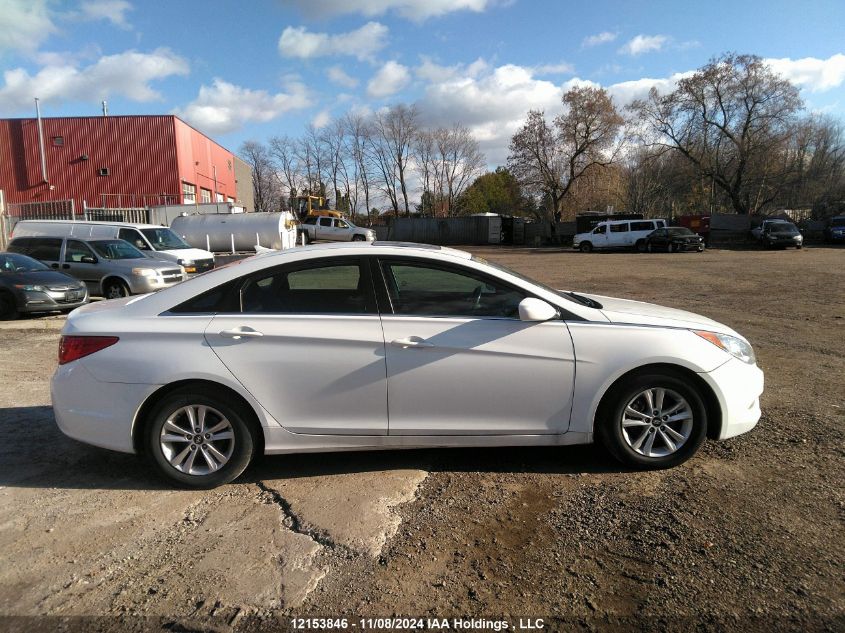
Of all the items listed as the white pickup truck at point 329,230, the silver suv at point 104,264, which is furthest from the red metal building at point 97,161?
the silver suv at point 104,264

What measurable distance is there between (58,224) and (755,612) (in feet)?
57.5

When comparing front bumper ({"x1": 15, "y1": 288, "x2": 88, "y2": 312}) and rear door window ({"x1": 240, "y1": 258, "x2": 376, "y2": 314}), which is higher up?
rear door window ({"x1": 240, "y1": 258, "x2": 376, "y2": 314})

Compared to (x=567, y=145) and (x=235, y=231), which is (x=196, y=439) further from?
(x=567, y=145)

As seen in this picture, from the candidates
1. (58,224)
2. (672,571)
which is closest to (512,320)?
(672,571)

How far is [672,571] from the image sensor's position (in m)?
2.69

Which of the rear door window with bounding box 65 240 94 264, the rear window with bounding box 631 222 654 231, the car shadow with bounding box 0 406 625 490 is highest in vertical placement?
the rear window with bounding box 631 222 654 231

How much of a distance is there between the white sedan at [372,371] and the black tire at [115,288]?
32.7 ft

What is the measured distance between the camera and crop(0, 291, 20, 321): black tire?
10297 mm

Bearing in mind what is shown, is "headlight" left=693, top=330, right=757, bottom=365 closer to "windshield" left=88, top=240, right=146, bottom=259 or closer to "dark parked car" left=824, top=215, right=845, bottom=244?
"windshield" left=88, top=240, right=146, bottom=259

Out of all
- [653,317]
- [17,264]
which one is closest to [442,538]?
[653,317]

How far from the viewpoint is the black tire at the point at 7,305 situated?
10297mm

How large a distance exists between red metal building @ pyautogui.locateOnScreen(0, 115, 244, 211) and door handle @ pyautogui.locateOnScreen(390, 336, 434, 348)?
36.0 metres

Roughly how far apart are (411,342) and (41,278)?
10390 mm

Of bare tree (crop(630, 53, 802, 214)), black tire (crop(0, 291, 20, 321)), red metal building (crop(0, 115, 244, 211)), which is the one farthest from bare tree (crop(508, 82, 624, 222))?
black tire (crop(0, 291, 20, 321))
